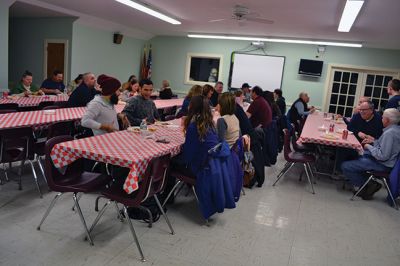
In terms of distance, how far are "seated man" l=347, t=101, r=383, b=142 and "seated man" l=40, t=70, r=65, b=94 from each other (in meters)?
5.61

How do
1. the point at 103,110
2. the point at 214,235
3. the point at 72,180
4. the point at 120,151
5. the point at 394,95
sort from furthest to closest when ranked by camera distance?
the point at 394,95, the point at 103,110, the point at 214,235, the point at 72,180, the point at 120,151

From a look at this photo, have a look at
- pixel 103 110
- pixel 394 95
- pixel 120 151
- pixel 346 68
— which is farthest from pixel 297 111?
pixel 120 151

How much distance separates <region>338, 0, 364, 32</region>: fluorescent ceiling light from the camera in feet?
15.2

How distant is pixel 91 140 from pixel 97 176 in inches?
12.8

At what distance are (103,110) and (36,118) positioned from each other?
0.91 m

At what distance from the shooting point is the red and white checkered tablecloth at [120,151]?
2.51 m

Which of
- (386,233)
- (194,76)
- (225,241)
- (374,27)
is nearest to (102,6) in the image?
(194,76)

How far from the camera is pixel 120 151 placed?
274 cm

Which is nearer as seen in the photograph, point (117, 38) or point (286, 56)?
point (117, 38)

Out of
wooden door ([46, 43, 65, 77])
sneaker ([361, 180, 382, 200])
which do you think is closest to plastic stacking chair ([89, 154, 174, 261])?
sneaker ([361, 180, 382, 200])

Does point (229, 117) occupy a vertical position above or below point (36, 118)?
above

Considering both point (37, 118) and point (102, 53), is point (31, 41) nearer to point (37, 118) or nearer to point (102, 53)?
point (102, 53)

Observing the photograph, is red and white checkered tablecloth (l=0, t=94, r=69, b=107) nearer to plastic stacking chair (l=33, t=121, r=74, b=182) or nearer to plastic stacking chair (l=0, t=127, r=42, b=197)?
plastic stacking chair (l=33, t=121, r=74, b=182)

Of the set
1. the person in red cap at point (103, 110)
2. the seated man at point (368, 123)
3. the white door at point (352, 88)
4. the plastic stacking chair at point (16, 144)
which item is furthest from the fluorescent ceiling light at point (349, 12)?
the plastic stacking chair at point (16, 144)
